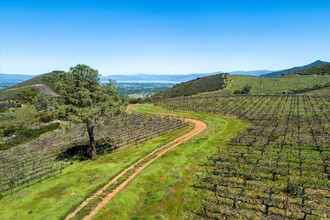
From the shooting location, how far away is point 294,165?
90.2 feet

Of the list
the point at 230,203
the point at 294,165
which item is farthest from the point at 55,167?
the point at 294,165

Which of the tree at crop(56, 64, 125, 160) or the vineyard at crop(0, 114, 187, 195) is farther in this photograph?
the tree at crop(56, 64, 125, 160)

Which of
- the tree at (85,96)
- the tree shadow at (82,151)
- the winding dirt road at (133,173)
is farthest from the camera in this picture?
the tree shadow at (82,151)

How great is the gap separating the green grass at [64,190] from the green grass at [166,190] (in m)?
3.47

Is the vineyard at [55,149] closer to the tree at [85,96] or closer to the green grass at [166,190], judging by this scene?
the tree at [85,96]

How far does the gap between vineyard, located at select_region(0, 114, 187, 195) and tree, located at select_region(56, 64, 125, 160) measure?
10.3ft

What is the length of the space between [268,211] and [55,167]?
26.9 m

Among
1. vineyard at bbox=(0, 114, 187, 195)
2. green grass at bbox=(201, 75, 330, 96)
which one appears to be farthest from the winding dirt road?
green grass at bbox=(201, 75, 330, 96)

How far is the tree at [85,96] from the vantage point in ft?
107

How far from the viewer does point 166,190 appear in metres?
24.3

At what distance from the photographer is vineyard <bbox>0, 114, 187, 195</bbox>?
30.6m

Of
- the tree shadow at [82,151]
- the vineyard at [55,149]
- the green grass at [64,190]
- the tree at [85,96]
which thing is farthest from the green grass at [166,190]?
the vineyard at [55,149]

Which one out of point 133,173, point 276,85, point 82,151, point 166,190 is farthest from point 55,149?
point 276,85

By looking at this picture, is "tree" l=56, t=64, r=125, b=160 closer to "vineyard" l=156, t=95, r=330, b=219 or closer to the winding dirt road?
the winding dirt road
